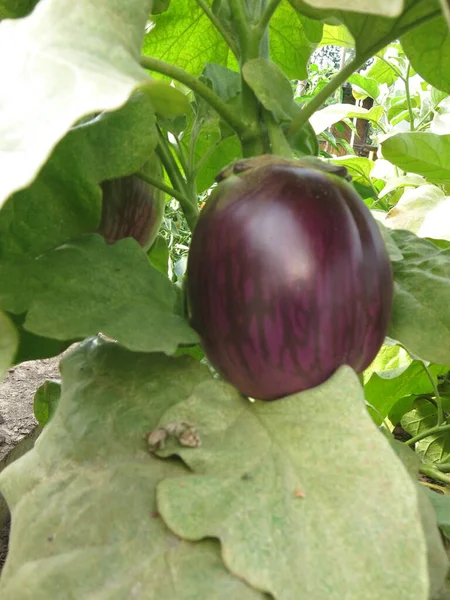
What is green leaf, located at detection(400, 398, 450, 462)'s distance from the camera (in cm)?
88

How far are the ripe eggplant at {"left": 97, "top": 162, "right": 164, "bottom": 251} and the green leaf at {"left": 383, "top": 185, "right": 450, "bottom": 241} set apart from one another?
30 cm

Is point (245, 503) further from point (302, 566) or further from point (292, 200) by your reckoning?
point (292, 200)

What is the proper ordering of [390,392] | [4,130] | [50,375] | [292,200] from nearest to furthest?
[4,130]
[292,200]
[390,392]
[50,375]

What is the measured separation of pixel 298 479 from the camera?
281 mm

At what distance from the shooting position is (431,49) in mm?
433

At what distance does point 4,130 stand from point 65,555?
183 millimetres

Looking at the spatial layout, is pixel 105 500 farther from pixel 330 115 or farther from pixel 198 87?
pixel 330 115

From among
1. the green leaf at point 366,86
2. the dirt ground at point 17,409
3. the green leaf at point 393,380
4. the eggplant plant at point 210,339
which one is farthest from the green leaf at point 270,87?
the green leaf at point 366,86

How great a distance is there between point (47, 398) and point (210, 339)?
0.29m

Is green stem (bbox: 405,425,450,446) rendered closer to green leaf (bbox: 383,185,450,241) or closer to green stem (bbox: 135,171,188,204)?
green leaf (bbox: 383,185,450,241)

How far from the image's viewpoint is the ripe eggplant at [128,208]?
0.42 meters

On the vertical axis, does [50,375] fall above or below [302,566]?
below

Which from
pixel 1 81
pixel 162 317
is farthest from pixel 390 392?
pixel 1 81

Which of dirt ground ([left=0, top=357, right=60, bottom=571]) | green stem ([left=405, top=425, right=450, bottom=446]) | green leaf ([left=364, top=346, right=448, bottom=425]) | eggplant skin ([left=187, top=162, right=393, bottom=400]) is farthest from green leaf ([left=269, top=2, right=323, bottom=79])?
dirt ground ([left=0, top=357, right=60, bottom=571])
